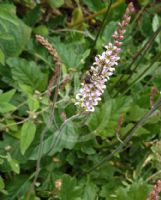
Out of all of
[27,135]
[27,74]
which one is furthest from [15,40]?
[27,135]

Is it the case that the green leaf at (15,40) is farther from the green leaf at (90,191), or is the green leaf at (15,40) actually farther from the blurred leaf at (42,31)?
the green leaf at (90,191)

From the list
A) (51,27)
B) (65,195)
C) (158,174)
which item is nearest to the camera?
(65,195)

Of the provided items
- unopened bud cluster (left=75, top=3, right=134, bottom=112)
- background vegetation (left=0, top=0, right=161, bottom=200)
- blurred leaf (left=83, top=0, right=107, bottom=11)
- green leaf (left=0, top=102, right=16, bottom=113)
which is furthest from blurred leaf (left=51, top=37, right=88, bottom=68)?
unopened bud cluster (left=75, top=3, right=134, bottom=112)

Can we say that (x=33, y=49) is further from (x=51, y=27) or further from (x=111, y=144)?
(x=111, y=144)

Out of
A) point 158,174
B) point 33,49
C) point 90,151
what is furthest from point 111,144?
point 33,49

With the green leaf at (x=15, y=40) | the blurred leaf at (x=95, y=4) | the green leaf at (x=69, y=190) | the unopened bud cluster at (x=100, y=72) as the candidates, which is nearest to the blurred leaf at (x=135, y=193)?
the green leaf at (x=69, y=190)

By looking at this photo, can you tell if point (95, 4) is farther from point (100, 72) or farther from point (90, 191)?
point (100, 72)
